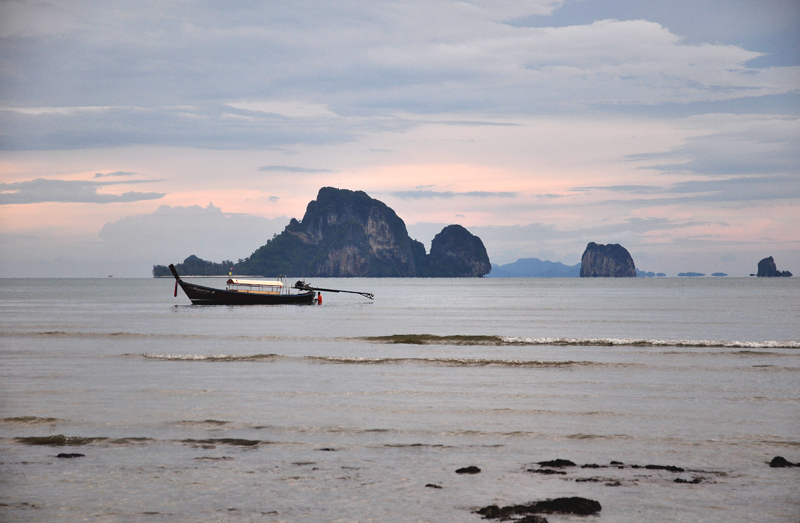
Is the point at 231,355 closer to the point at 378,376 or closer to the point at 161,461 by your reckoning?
the point at 378,376

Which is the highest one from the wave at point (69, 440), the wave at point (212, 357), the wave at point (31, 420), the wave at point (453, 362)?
the wave at point (69, 440)

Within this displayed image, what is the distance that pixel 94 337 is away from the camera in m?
45.8

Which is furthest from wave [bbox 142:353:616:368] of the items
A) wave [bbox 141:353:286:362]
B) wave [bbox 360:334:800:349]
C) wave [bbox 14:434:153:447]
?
wave [bbox 14:434:153:447]

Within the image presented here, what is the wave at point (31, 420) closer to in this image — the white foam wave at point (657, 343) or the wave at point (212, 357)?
the wave at point (212, 357)

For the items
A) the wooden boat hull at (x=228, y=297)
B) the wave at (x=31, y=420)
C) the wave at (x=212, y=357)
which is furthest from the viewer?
the wooden boat hull at (x=228, y=297)

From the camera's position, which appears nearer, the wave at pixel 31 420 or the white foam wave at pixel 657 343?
the wave at pixel 31 420

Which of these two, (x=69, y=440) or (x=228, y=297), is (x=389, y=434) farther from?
(x=228, y=297)

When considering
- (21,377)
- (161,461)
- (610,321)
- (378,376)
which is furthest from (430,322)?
(161,461)

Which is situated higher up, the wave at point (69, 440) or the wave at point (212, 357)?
the wave at point (69, 440)

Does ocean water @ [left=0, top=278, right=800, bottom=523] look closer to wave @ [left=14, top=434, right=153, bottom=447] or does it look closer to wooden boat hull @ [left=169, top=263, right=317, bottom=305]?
wave @ [left=14, top=434, right=153, bottom=447]

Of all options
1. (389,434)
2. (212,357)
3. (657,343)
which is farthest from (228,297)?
(389,434)

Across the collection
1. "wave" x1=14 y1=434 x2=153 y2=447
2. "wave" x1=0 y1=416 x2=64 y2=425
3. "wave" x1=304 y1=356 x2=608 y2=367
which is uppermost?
"wave" x1=14 y1=434 x2=153 y2=447

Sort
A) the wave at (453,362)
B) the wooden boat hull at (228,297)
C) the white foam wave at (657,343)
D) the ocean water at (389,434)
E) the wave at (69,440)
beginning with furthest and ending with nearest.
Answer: the wooden boat hull at (228,297), the white foam wave at (657,343), the wave at (453,362), the wave at (69,440), the ocean water at (389,434)

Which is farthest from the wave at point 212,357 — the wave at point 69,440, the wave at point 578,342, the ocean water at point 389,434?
the wave at point 69,440
